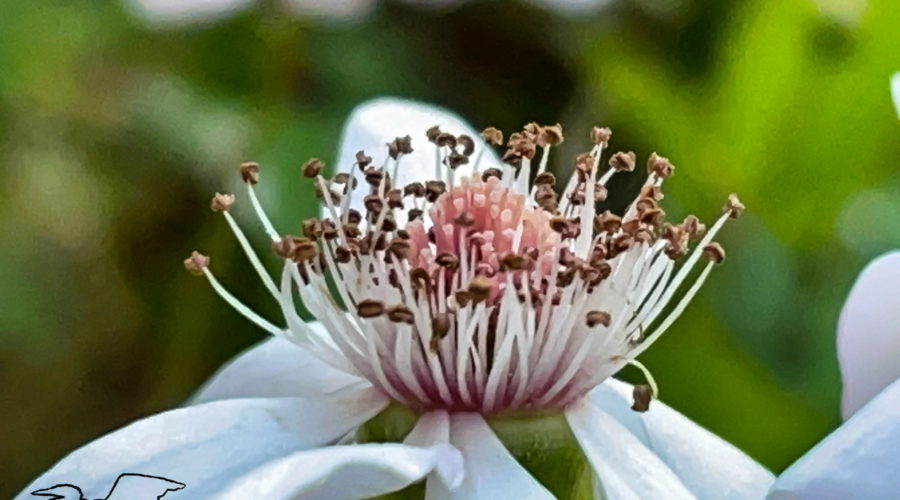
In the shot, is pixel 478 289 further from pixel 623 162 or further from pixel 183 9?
pixel 183 9

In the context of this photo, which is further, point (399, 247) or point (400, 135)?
point (400, 135)

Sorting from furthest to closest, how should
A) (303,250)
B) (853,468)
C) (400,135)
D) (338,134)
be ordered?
(338,134), (400,135), (303,250), (853,468)

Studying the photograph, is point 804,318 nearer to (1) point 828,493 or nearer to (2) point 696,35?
(2) point 696,35

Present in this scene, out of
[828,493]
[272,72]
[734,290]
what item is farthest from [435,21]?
[828,493]

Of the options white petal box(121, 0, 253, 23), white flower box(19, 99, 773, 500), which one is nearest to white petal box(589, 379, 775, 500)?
white flower box(19, 99, 773, 500)

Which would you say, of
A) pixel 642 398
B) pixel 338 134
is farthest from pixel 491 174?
pixel 338 134

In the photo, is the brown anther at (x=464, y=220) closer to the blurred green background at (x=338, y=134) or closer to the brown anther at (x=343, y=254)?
the brown anther at (x=343, y=254)

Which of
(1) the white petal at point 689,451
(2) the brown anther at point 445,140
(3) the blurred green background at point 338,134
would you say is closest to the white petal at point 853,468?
(1) the white petal at point 689,451
